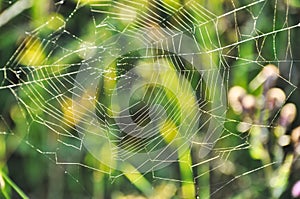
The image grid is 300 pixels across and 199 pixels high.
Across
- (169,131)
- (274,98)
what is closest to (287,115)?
(274,98)

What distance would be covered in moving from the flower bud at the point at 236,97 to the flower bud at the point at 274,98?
50mm

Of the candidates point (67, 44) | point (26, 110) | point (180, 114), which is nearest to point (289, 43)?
point (180, 114)

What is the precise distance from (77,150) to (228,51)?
1.23ft

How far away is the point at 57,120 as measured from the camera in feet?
5.60

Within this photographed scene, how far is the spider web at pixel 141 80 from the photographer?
5.48ft

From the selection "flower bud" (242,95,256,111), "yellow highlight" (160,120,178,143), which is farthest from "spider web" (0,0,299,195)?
"flower bud" (242,95,256,111)

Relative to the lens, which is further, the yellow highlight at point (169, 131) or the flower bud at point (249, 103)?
the yellow highlight at point (169, 131)

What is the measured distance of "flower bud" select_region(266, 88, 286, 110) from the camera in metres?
1.57

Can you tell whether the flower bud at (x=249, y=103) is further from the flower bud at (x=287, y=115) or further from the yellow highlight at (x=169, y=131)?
the yellow highlight at (x=169, y=131)

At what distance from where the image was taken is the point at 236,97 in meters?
1.61

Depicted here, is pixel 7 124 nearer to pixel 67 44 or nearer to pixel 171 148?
pixel 67 44

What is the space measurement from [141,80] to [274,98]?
0.28 meters

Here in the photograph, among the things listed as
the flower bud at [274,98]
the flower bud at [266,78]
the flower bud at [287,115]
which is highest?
the flower bud at [266,78]

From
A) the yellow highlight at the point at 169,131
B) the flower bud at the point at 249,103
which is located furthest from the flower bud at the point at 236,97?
the yellow highlight at the point at 169,131
